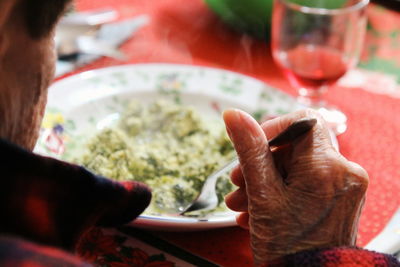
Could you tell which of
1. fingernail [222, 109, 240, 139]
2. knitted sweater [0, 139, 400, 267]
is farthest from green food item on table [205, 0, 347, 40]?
knitted sweater [0, 139, 400, 267]

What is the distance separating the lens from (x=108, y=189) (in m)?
0.57

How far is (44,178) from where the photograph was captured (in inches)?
20.2

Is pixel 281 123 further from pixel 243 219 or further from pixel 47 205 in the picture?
pixel 47 205

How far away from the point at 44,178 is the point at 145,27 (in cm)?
107

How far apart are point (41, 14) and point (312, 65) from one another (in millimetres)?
799

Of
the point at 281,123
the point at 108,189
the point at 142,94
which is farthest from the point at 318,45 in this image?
the point at 108,189

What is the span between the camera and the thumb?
678 millimetres

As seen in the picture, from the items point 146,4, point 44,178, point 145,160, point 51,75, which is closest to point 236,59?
point 146,4

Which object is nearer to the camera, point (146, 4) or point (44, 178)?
point (44, 178)

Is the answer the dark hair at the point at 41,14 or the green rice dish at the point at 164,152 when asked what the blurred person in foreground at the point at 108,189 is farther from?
the green rice dish at the point at 164,152

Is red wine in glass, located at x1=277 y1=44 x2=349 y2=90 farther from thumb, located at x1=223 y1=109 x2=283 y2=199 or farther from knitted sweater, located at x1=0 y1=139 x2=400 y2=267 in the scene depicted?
knitted sweater, located at x1=0 y1=139 x2=400 y2=267

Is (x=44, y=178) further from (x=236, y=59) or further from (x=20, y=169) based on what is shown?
(x=236, y=59)

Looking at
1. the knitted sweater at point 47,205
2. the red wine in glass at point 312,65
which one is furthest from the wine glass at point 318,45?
the knitted sweater at point 47,205

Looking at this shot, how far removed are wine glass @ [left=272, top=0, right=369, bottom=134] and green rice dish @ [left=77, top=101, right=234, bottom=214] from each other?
0.23m
